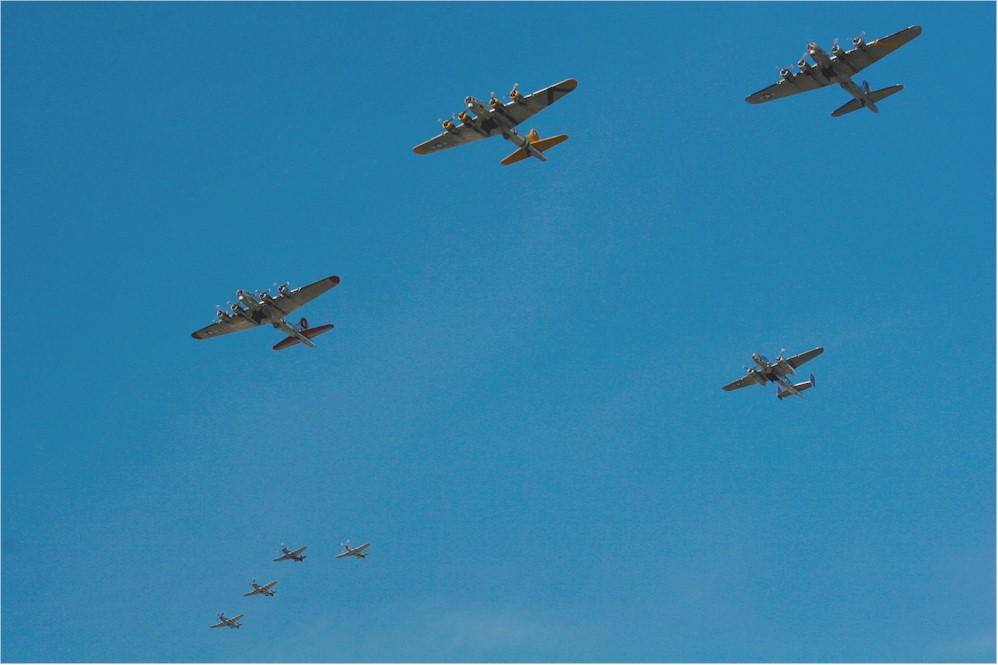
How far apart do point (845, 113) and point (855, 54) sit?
6883 mm

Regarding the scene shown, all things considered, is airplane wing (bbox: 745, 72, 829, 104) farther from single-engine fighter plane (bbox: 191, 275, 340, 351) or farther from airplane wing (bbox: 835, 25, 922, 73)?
single-engine fighter plane (bbox: 191, 275, 340, 351)

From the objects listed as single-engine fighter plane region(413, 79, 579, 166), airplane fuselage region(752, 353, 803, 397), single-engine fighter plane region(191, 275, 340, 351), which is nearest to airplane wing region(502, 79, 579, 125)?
single-engine fighter plane region(413, 79, 579, 166)

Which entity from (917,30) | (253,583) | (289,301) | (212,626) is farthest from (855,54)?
(212,626)

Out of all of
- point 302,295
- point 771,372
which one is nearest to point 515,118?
point 302,295

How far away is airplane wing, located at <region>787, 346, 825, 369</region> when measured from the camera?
103 meters

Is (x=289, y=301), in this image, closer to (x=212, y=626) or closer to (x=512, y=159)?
(x=512, y=159)

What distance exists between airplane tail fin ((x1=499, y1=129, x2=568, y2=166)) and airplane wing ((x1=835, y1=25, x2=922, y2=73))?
1052 inches

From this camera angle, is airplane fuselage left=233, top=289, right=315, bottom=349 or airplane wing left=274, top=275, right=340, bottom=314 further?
airplane fuselage left=233, top=289, right=315, bottom=349

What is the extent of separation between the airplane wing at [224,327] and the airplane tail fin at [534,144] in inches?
1084

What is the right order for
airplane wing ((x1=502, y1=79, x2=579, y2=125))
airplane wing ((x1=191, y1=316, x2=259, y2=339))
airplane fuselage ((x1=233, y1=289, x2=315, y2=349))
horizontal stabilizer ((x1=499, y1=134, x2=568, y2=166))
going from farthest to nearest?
airplane wing ((x1=191, y1=316, x2=259, y2=339))
airplane fuselage ((x1=233, y1=289, x2=315, y2=349))
horizontal stabilizer ((x1=499, y1=134, x2=568, y2=166))
airplane wing ((x1=502, y1=79, x2=579, y2=125))

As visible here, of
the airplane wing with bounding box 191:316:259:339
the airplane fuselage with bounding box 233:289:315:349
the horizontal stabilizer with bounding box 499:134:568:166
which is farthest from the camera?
the airplane wing with bounding box 191:316:259:339

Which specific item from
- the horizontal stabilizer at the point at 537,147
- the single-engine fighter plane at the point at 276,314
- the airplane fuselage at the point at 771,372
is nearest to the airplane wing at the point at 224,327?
the single-engine fighter plane at the point at 276,314

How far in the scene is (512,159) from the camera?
81.6m

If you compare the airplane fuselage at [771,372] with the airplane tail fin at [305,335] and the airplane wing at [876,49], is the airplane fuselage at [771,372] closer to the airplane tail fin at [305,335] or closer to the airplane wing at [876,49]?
the airplane wing at [876,49]
